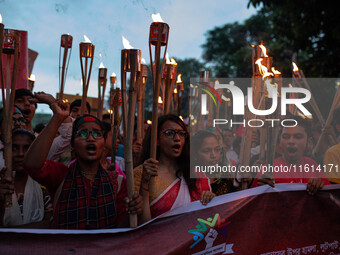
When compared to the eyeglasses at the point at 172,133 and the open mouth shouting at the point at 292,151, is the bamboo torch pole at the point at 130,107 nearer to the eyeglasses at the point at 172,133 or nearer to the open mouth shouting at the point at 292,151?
the eyeglasses at the point at 172,133

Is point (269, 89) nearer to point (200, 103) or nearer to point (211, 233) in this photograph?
point (211, 233)

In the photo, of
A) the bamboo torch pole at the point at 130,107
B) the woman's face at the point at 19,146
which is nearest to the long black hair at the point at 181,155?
the bamboo torch pole at the point at 130,107

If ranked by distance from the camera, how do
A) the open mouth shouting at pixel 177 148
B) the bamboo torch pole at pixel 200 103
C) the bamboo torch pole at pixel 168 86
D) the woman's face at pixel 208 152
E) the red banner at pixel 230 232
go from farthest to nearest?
the bamboo torch pole at pixel 200 103, the woman's face at pixel 208 152, the bamboo torch pole at pixel 168 86, the open mouth shouting at pixel 177 148, the red banner at pixel 230 232

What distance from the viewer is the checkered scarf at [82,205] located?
2.20 m

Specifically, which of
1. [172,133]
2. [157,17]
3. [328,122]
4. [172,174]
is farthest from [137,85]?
[328,122]

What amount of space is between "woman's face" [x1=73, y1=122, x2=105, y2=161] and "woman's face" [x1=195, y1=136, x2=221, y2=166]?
87 cm

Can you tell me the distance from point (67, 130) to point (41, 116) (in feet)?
60.4

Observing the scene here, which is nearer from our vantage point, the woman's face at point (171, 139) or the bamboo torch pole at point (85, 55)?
the woman's face at point (171, 139)

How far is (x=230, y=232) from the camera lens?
2311mm

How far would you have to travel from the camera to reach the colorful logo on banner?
7.25 feet

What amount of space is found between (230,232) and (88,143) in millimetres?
1035

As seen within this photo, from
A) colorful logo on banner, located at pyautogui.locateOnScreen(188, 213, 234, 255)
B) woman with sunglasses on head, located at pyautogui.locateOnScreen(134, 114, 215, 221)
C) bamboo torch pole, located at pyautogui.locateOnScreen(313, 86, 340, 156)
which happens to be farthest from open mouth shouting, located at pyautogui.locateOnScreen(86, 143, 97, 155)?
bamboo torch pole, located at pyautogui.locateOnScreen(313, 86, 340, 156)

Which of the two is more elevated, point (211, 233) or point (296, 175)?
point (296, 175)

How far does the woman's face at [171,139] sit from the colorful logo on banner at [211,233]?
0.56 m
